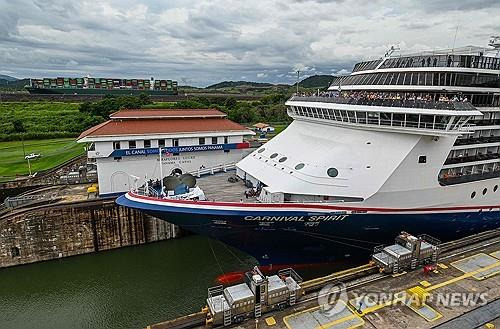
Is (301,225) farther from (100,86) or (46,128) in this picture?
(100,86)

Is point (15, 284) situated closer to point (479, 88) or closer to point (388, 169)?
point (388, 169)

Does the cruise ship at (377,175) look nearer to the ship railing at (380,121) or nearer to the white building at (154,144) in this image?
the ship railing at (380,121)

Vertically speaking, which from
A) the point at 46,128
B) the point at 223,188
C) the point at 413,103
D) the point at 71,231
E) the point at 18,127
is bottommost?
the point at 71,231

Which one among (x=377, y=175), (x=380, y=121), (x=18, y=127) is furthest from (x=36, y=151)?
(x=377, y=175)

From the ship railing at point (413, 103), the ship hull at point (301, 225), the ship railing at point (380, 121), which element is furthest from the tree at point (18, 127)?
the ship railing at point (413, 103)

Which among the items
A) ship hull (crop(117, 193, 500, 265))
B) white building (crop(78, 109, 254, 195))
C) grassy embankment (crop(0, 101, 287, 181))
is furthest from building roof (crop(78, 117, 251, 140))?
grassy embankment (crop(0, 101, 287, 181))

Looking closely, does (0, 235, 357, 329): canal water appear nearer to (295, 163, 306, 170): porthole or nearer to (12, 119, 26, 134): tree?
(295, 163, 306, 170): porthole
